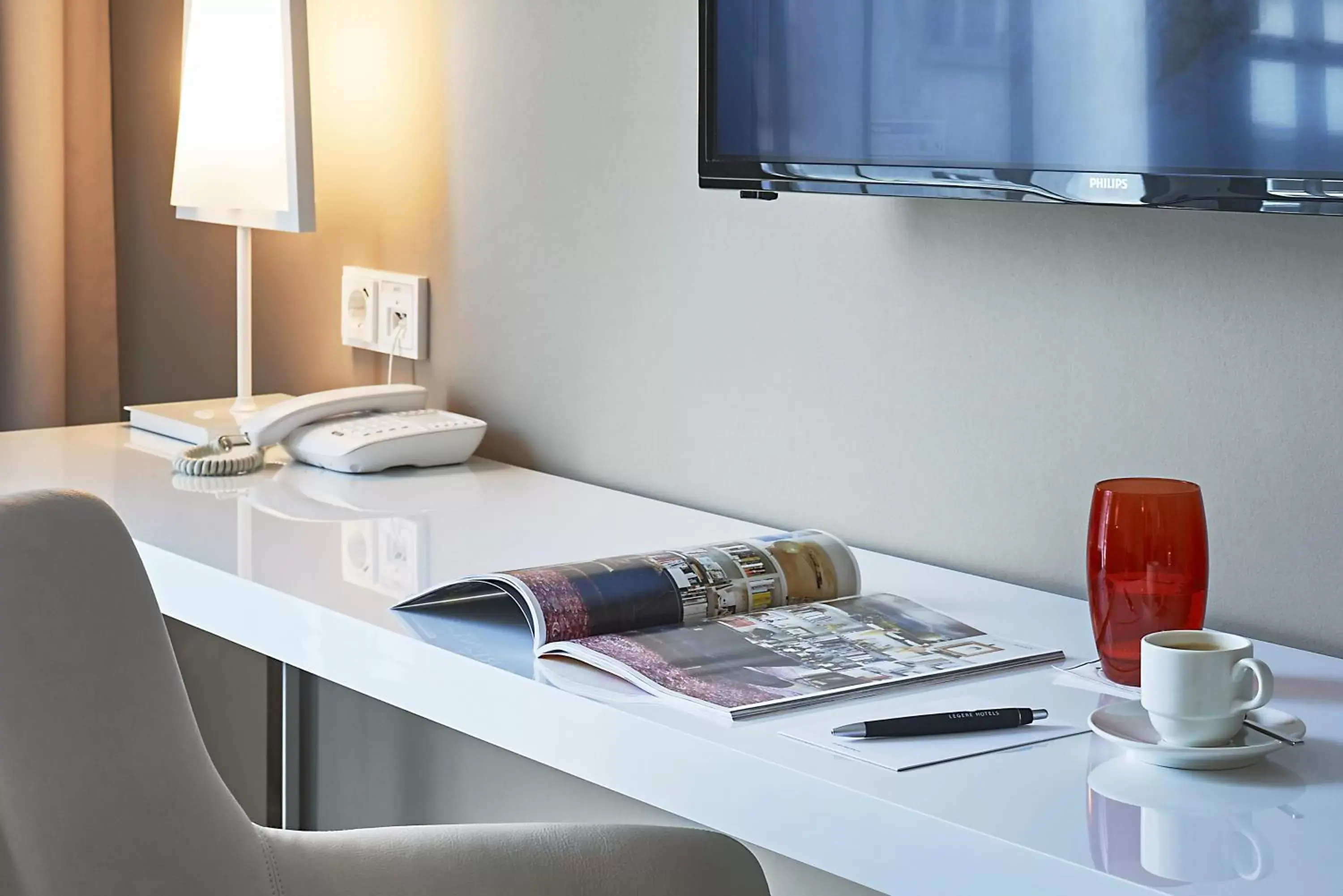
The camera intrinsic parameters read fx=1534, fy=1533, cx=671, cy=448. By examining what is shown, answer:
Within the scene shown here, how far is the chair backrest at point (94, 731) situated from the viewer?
0.83 meters

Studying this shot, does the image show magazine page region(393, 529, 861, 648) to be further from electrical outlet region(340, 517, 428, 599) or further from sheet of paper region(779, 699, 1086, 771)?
sheet of paper region(779, 699, 1086, 771)

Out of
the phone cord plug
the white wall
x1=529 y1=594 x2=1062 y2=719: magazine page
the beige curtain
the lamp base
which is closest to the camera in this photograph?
x1=529 y1=594 x2=1062 y2=719: magazine page

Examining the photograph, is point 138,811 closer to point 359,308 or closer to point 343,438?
point 343,438

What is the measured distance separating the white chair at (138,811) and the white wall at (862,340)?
0.47 meters

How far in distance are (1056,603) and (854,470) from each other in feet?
0.89

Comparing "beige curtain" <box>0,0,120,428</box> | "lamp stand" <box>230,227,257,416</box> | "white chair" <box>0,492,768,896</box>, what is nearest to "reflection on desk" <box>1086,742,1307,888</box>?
"white chair" <box>0,492,768,896</box>

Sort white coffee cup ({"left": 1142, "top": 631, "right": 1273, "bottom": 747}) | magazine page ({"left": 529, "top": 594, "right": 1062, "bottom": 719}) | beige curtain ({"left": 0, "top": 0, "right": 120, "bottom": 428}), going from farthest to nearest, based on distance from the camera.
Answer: beige curtain ({"left": 0, "top": 0, "right": 120, "bottom": 428})
magazine page ({"left": 529, "top": 594, "right": 1062, "bottom": 719})
white coffee cup ({"left": 1142, "top": 631, "right": 1273, "bottom": 747})

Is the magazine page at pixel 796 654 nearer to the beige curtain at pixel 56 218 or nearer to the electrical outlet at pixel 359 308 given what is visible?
the electrical outlet at pixel 359 308

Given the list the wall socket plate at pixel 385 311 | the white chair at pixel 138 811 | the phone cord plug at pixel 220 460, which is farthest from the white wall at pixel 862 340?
the white chair at pixel 138 811

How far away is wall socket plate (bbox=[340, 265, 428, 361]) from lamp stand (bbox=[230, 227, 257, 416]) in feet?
0.42

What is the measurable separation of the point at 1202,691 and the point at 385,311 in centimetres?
132

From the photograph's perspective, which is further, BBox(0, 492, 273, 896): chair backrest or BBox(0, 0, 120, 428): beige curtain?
BBox(0, 0, 120, 428): beige curtain

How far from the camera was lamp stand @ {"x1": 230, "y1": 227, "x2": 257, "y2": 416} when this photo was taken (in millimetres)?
1914

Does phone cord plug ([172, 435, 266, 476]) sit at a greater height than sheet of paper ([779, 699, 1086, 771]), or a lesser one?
greater
